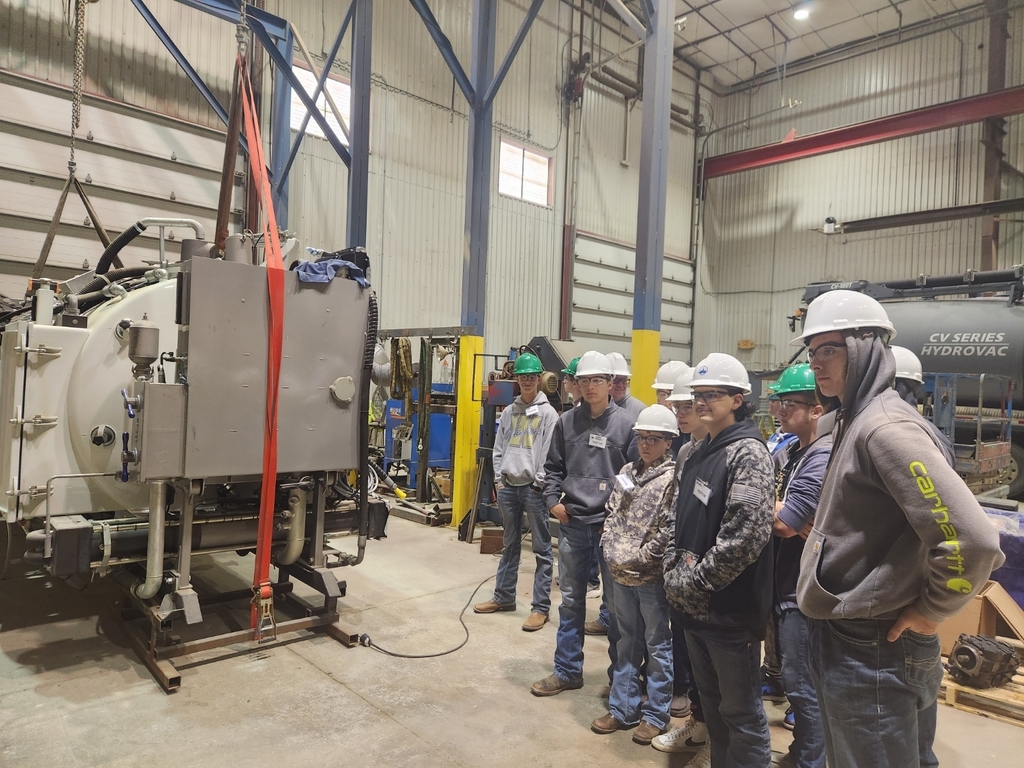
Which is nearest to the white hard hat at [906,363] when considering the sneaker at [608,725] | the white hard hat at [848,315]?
the white hard hat at [848,315]

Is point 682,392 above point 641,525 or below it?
above

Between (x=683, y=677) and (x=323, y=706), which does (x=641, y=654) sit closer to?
(x=683, y=677)

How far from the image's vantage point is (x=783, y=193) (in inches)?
648

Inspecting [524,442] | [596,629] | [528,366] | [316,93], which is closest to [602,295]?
[316,93]

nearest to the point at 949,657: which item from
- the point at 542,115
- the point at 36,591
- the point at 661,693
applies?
the point at 661,693

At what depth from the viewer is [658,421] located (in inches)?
125

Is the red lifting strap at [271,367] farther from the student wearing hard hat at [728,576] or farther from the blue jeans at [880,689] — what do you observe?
the blue jeans at [880,689]

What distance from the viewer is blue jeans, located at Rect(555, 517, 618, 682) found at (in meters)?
3.65

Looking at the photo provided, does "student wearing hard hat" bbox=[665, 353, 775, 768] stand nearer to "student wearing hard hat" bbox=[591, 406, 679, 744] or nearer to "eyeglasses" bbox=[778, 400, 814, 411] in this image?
"student wearing hard hat" bbox=[591, 406, 679, 744]

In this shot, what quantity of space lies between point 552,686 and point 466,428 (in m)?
4.25

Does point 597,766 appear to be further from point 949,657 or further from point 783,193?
point 783,193

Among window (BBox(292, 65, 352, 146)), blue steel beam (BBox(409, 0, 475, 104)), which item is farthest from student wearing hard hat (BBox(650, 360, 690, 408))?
window (BBox(292, 65, 352, 146))

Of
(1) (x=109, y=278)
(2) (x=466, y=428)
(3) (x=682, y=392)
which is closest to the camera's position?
(3) (x=682, y=392)

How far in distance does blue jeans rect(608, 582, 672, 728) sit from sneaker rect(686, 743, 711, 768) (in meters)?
0.28
